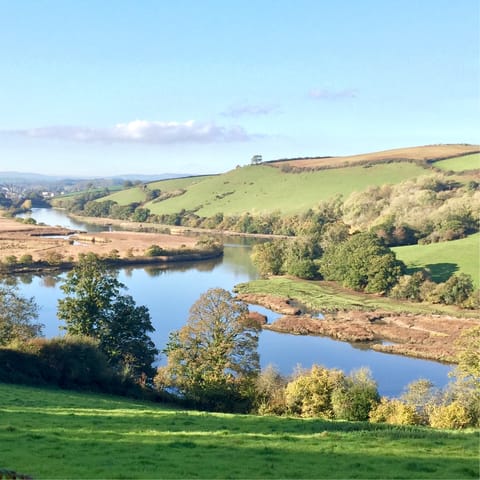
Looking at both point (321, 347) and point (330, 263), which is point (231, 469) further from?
point (330, 263)

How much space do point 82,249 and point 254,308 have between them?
156 ft

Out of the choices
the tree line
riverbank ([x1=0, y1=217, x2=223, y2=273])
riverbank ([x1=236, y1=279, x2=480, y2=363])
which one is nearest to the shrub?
the tree line

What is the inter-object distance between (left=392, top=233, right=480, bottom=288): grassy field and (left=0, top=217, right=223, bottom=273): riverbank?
37684 mm

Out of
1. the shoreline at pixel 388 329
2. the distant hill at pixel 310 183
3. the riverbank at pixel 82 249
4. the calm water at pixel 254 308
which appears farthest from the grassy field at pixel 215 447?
the distant hill at pixel 310 183

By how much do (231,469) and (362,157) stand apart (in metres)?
194

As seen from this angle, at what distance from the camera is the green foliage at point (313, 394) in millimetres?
26469

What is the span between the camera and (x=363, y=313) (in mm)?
62688

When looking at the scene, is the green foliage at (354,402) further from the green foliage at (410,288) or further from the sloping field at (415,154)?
the sloping field at (415,154)

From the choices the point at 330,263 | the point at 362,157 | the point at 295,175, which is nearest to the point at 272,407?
the point at 330,263

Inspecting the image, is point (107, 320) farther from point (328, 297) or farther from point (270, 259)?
point (270, 259)

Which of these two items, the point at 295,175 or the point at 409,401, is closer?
the point at 409,401

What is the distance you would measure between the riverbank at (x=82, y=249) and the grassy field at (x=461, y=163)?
82417mm

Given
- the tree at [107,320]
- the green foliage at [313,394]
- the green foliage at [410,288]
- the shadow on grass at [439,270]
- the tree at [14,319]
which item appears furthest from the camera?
the shadow on grass at [439,270]

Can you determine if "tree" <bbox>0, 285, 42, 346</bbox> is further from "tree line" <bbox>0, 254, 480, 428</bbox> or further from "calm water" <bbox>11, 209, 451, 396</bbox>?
"calm water" <bbox>11, 209, 451, 396</bbox>
